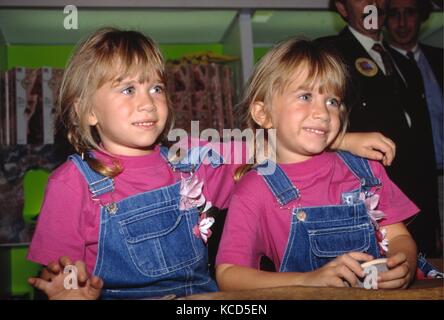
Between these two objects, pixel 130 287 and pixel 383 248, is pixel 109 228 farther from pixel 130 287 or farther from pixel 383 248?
pixel 383 248


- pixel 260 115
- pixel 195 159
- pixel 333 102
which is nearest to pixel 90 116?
pixel 195 159

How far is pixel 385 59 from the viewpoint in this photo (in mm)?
1329

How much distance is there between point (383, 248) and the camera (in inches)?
33.2

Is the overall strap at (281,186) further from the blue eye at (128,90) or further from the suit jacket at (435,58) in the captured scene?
the suit jacket at (435,58)

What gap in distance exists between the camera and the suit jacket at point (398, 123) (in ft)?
4.06

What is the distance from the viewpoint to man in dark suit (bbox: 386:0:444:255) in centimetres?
139

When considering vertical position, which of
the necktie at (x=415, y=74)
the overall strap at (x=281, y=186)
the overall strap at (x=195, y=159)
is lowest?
the overall strap at (x=281, y=186)

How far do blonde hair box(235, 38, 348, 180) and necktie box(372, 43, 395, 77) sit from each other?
1.48ft

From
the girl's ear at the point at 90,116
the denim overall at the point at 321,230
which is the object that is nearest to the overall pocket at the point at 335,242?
the denim overall at the point at 321,230

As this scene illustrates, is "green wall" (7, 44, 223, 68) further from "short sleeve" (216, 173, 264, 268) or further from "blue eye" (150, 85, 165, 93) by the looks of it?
"short sleeve" (216, 173, 264, 268)

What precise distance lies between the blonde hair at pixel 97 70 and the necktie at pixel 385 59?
28.6 inches

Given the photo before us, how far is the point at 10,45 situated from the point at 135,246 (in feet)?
2.88

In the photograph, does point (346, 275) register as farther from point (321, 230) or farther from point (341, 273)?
point (321, 230)

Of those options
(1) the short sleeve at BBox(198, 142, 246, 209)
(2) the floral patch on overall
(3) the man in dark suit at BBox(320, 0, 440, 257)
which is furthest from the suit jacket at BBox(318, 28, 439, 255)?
(2) the floral patch on overall
